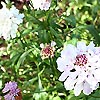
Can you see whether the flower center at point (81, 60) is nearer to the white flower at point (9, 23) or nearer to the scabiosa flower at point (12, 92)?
the scabiosa flower at point (12, 92)

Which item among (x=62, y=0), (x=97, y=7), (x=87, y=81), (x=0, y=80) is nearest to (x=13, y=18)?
(x=0, y=80)

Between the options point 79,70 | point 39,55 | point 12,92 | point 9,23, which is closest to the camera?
point 79,70

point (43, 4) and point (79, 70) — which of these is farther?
point (43, 4)

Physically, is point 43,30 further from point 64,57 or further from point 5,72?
point 64,57

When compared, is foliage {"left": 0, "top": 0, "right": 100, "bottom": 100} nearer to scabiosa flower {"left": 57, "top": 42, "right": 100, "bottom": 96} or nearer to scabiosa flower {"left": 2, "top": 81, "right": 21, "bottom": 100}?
scabiosa flower {"left": 2, "top": 81, "right": 21, "bottom": 100}

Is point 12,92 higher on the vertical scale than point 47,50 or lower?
lower

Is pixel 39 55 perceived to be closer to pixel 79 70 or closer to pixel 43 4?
pixel 43 4

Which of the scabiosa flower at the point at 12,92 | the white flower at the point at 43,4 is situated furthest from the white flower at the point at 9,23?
the scabiosa flower at the point at 12,92

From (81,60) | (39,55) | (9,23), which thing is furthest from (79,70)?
(39,55)
